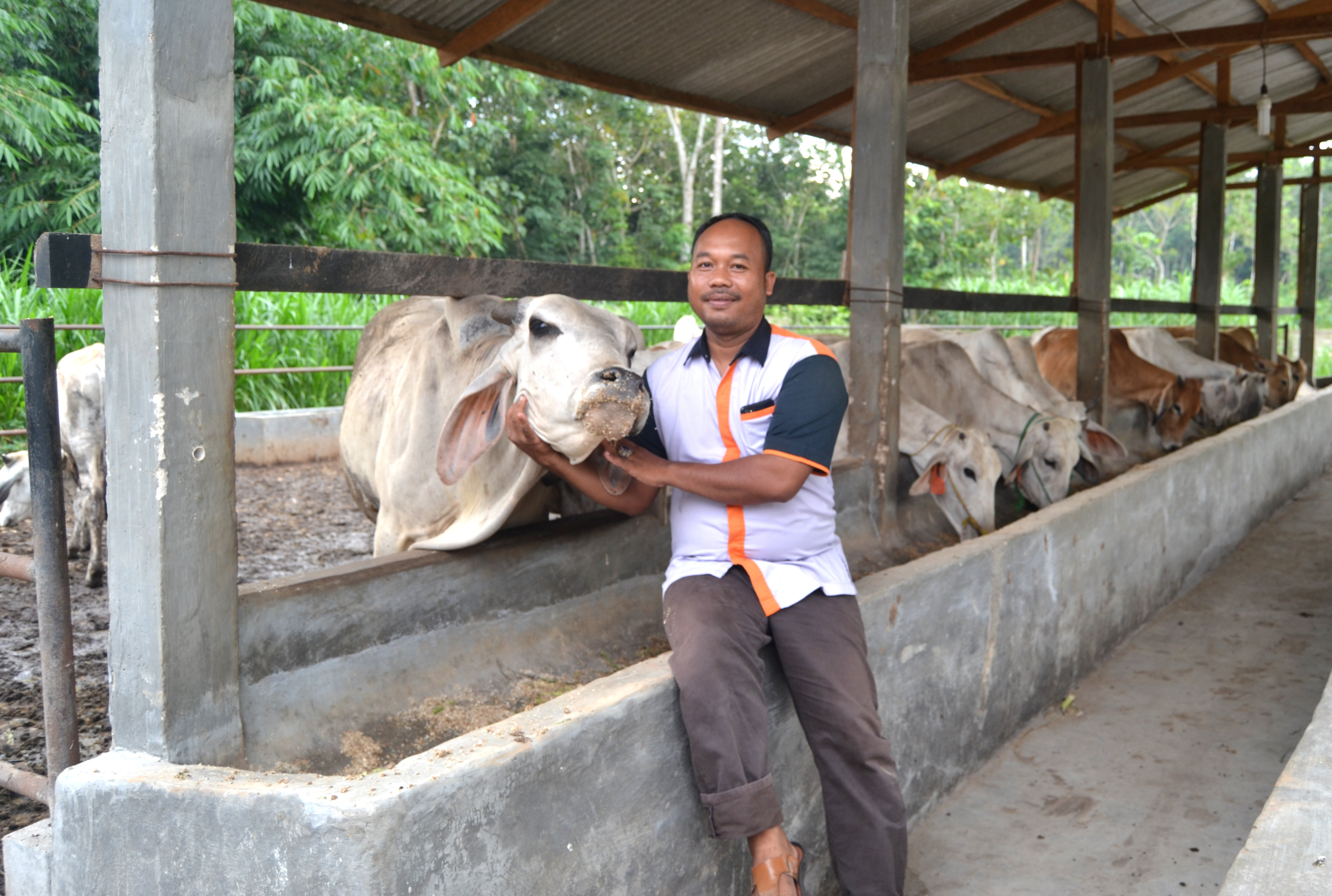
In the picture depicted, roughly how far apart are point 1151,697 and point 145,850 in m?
4.06

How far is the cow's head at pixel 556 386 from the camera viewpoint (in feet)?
8.04

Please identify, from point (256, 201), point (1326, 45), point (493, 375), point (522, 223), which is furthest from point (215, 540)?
point (522, 223)

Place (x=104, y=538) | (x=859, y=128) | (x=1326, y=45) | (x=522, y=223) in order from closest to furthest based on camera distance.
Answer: (x=859, y=128), (x=104, y=538), (x=1326, y=45), (x=522, y=223)

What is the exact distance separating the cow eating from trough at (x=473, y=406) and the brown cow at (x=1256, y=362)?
845 centimetres

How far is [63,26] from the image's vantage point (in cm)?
1145

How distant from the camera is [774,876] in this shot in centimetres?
222

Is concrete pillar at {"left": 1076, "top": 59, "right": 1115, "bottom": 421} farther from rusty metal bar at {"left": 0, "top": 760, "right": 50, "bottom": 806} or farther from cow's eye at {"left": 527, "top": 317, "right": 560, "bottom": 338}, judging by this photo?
rusty metal bar at {"left": 0, "top": 760, "right": 50, "bottom": 806}

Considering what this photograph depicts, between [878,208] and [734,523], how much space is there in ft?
7.55

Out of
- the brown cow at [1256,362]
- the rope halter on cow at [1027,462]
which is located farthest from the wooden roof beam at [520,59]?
the brown cow at [1256,362]

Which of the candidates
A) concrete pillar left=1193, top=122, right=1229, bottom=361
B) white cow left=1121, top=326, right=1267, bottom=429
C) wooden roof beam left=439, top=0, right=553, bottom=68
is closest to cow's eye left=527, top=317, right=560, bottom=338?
wooden roof beam left=439, top=0, right=553, bottom=68

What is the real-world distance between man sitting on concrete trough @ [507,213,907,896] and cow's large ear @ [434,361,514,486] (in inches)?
9.5

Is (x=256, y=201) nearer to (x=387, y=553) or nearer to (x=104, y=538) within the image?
(x=104, y=538)

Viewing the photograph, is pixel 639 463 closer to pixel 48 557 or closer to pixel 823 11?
pixel 48 557

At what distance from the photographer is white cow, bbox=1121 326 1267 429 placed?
27.2ft
